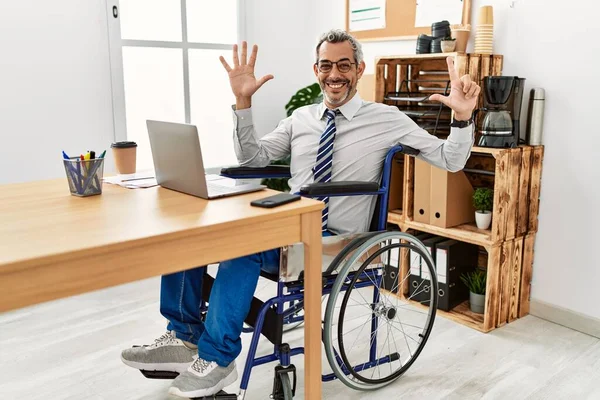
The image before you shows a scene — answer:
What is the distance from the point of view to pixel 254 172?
76.8 inches

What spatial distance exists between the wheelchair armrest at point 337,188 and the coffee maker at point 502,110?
0.87m

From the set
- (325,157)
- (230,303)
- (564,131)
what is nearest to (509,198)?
(564,131)

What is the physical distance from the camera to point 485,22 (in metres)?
2.48

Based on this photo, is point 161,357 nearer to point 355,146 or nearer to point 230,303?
point 230,303

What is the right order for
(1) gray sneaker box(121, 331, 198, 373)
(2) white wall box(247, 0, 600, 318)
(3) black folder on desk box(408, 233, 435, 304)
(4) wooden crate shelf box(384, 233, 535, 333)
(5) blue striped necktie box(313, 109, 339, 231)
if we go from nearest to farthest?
(1) gray sneaker box(121, 331, 198, 373) → (5) blue striped necktie box(313, 109, 339, 231) → (2) white wall box(247, 0, 600, 318) → (4) wooden crate shelf box(384, 233, 535, 333) → (3) black folder on desk box(408, 233, 435, 304)

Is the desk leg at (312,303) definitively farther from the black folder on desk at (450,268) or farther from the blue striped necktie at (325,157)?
the black folder on desk at (450,268)

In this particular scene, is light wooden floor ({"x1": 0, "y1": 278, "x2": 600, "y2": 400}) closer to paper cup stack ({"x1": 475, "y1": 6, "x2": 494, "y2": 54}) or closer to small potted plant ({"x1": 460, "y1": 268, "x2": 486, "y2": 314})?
small potted plant ({"x1": 460, "y1": 268, "x2": 486, "y2": 314})

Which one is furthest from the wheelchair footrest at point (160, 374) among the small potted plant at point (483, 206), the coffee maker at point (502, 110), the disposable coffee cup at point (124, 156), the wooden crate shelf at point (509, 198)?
the coffee maker at point (502, 110)

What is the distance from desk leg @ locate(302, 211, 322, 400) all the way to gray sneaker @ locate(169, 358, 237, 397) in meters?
0.28

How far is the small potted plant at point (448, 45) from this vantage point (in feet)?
8.37

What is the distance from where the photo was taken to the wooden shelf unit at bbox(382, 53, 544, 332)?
236 centimetres

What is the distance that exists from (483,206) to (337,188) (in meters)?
1.09

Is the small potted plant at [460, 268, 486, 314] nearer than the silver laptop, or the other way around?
the silver laptop

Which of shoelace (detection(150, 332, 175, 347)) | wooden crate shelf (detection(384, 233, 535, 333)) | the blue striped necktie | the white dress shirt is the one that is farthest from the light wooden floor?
the blue striped necktie
